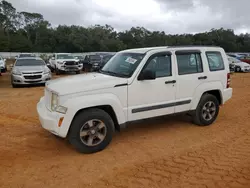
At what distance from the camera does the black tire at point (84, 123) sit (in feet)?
13.1

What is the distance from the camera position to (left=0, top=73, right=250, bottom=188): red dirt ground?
3350 mm

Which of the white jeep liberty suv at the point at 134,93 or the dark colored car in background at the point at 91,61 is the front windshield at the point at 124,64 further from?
the dark colored car in background at the point at 91,61

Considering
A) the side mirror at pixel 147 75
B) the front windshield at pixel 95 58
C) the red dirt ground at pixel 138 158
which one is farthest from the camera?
the front windshield at pixel 95 58

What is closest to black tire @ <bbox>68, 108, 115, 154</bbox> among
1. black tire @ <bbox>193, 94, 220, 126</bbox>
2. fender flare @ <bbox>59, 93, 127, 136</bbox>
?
fender flare @ <bbox>59, 93, 127, 136</bbox>

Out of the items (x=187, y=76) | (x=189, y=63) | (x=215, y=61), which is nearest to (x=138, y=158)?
(x=187, y=76)

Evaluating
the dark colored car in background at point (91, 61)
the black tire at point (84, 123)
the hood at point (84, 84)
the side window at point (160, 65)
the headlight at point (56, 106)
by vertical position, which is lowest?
the black tire at point (84, 123)

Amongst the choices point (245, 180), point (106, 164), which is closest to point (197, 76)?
point (245, 180)

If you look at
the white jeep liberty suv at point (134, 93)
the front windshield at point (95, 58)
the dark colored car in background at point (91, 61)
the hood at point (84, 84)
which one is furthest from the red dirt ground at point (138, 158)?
the front windshield at point (95, 58)

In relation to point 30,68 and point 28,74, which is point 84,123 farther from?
point 30,68

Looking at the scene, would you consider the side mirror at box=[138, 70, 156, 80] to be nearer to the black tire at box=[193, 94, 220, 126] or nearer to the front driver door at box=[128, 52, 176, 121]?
the front driver door at box=[128, 52, 176, 121]

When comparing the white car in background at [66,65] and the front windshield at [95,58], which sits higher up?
the front windshield at [95,58]

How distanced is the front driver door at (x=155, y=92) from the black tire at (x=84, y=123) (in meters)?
0.49

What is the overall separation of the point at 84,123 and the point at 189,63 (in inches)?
106

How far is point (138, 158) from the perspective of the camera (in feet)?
13.1
